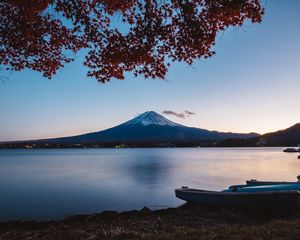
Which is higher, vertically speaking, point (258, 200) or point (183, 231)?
point (183, 231)

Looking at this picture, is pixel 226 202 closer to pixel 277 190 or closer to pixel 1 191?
pixel 277 190

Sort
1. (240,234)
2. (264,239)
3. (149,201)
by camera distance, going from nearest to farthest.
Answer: (264,239), (240,234), (149,201)

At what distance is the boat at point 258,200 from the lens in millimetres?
11117

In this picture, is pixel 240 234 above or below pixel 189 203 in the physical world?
above

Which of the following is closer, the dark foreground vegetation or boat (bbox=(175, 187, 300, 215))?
the dark foreground vegetation

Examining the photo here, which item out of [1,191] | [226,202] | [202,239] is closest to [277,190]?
[226,202]

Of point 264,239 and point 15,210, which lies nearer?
point 264,239

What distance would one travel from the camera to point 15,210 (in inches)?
611

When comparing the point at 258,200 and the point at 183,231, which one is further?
the point at 258,200

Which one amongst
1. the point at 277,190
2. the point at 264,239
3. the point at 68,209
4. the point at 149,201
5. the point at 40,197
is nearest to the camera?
the point at 264,239

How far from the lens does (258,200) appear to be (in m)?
11.6

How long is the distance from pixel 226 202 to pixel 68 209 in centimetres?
803

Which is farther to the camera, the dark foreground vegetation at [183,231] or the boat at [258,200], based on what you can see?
the boat at [258,200]

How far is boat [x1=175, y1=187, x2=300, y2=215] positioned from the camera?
1112 cm
